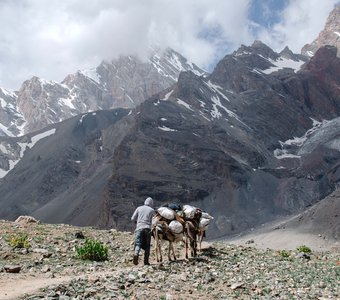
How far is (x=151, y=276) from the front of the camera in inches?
626

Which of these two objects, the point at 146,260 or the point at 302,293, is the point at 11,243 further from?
the point at 302,293

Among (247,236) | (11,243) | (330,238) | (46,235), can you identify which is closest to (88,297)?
(11,243)

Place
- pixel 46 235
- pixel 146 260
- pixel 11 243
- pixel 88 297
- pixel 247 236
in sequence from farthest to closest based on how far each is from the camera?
pixel 247 236, pixel 46 235, pixel 11 243, pixel 146 260, pixel 88 297

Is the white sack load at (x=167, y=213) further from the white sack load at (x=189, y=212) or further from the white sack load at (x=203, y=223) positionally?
the white sack load at (x=203, y=223)

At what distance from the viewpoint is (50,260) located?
19.7 m

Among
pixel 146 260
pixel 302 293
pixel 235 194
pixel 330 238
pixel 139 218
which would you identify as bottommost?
pixel 302 293

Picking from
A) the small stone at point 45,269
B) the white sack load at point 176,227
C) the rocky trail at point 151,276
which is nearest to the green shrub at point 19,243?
the rocky trail at point 151,276

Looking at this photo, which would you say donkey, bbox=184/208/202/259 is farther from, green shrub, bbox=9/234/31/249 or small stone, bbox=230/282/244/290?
green shrub, bbox=9/234/31/249

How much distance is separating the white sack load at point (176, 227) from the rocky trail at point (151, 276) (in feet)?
3.98

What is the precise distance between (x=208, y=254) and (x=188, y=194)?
167 meters

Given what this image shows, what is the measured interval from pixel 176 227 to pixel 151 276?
3551 millimetres

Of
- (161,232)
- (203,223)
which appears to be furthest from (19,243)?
(203,223)

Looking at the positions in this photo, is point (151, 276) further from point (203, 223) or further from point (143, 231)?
point (203, 223)

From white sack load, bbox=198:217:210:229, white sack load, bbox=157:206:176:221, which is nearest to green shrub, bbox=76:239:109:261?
white sack load, bbox=157:206:176:221
